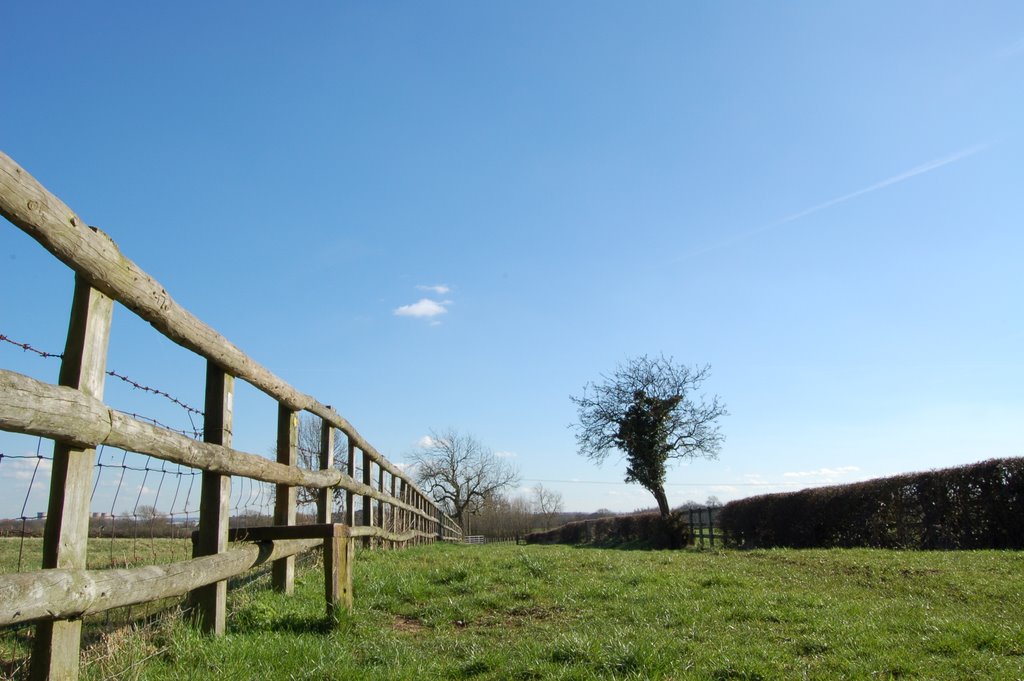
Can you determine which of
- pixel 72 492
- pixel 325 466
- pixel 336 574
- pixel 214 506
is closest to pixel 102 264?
pixel 72 492

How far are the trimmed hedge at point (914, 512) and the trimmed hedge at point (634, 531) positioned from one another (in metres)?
5.85

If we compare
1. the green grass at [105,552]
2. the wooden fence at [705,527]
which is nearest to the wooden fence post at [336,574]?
the green grass at [105,552]

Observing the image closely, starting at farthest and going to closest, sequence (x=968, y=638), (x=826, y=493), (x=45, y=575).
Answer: (x=826, y=493) < (x=968, y=638) < (x=45, y=575)

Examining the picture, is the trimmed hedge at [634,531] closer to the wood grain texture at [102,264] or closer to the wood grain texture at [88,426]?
the wood grain texture at [102,264]

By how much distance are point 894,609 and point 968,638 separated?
4.81ft

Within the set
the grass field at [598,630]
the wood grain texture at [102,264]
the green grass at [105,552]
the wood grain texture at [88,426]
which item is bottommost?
the grass field at [598,630]

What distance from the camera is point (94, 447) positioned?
10.7 ft

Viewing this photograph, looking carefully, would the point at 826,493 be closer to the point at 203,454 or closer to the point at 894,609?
the point at 894,609

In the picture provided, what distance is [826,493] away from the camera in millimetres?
20203

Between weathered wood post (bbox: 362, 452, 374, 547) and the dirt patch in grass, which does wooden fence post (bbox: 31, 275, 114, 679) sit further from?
weathered wood post (bbox: 362, 452, 374, 547)

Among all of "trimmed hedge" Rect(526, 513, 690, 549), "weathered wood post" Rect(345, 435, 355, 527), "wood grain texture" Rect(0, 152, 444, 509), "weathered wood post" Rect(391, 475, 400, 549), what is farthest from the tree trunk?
"wood grain texture" Rect(0, 152, 444, 509)

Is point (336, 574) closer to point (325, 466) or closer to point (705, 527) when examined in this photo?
point (325, 466)

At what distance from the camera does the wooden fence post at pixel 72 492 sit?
9.96ft

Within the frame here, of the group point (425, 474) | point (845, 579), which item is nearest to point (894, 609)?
point (845, 579)
